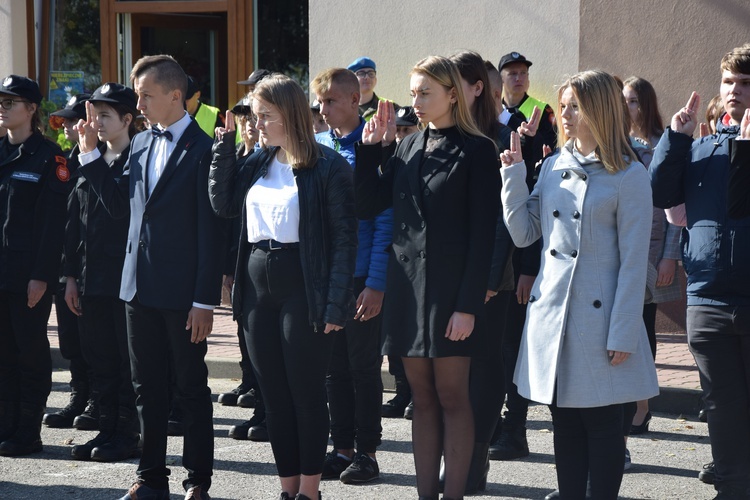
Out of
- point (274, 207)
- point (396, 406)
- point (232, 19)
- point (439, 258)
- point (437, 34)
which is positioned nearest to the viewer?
point (439, 258)

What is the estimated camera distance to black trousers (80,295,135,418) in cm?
654

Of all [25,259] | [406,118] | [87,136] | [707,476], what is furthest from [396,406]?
[87,136]

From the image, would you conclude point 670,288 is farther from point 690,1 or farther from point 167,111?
point 690,1

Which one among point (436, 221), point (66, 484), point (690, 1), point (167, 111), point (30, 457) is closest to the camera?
point (436, 221)

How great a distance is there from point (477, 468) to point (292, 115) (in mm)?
2032

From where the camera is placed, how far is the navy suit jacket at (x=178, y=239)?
529 cm

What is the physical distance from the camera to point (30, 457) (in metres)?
6.55

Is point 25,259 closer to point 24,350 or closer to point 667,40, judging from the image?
point 24,350

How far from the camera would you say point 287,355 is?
195 inches

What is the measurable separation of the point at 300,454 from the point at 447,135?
165 centimetres

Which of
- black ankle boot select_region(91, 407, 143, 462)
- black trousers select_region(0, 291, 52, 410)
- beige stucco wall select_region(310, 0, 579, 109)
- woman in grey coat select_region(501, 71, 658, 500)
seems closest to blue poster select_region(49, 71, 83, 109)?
beige stucco wall select_region(310, 0, 579, 109)

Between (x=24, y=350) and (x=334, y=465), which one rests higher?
(x=24, y=350)

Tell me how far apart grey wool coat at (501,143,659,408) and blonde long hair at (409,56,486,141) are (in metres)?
0.60

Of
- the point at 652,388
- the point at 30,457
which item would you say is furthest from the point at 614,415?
the point at 30,457
